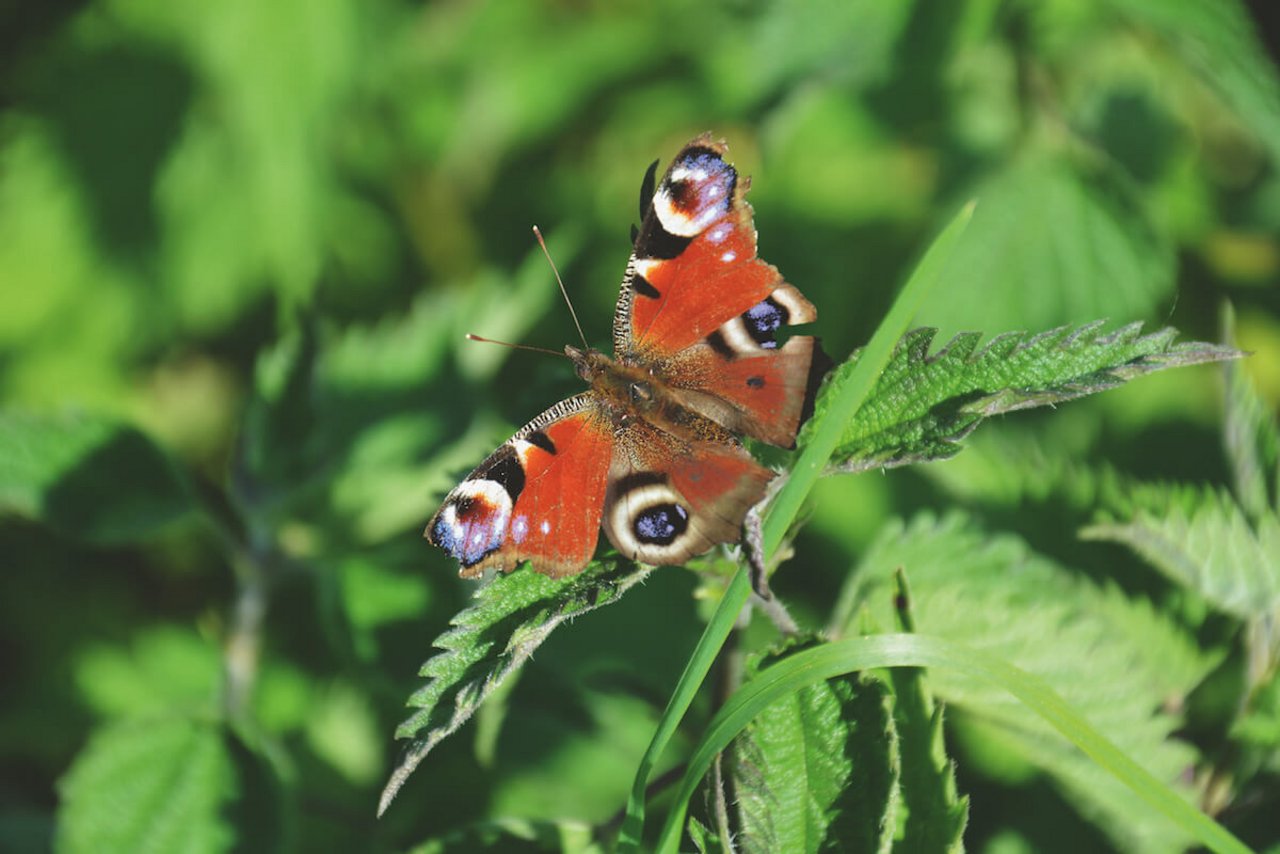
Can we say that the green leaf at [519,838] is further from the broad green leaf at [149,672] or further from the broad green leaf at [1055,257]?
the broad green leaf at [1055,257]

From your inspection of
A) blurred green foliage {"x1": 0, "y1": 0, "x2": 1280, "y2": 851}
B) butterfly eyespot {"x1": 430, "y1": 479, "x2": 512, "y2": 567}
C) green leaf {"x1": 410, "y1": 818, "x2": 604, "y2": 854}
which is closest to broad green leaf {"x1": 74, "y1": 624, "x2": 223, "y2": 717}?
blurred green foliage {"x1": 0, "y1": 0, "x2": 1280, "y2": 851}

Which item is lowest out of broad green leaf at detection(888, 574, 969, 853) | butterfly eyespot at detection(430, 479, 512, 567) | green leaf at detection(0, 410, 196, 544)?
broad green leaf at detection(888, 574, 969, 853)

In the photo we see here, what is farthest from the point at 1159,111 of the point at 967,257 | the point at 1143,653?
the point at 1143,653

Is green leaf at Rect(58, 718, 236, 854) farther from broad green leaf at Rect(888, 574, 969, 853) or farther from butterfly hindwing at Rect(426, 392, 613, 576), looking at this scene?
broad green leaf at Rect(888, 574, 969, 853)

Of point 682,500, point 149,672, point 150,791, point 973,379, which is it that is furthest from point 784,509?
point 149,672

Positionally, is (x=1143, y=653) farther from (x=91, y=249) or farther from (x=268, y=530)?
(x=91, y=249)
